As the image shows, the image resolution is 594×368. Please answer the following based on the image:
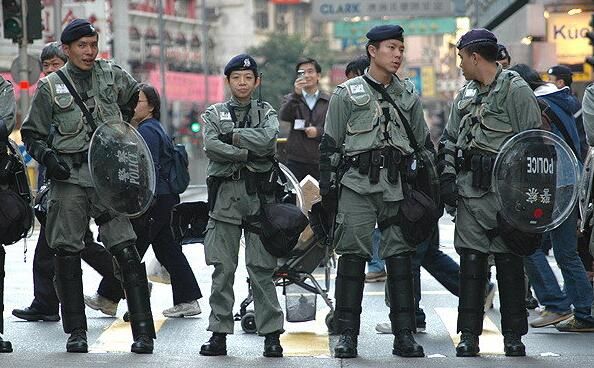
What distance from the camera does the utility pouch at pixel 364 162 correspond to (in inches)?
358

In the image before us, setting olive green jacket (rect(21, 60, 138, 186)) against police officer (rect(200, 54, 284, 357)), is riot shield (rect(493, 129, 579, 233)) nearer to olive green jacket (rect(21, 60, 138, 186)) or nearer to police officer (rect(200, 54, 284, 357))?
police officer (rect(200, 54, 284, 357))

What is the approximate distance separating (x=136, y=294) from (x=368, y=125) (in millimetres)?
1835

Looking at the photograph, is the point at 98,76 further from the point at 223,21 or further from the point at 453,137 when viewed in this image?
the point at 223,21

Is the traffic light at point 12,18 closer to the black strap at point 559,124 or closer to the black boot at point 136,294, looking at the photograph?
the black strap at point 559,124

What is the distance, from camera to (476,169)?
9.13m

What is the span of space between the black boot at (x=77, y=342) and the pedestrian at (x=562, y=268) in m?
3.37

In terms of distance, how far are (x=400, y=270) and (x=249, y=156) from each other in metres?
1.21

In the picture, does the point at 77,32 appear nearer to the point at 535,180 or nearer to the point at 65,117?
the point at 65,117

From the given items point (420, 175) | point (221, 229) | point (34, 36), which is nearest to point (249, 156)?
point (221, 229)

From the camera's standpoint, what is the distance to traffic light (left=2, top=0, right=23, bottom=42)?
19250 mm

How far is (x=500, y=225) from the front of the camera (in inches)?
358

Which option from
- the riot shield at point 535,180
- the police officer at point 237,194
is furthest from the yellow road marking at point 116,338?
the riot shield at point 535,180

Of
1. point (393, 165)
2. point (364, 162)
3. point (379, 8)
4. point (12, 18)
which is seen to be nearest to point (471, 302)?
point (393, 165)

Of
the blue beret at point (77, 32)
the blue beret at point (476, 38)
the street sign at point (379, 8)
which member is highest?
the street sign at point (379, 8)
